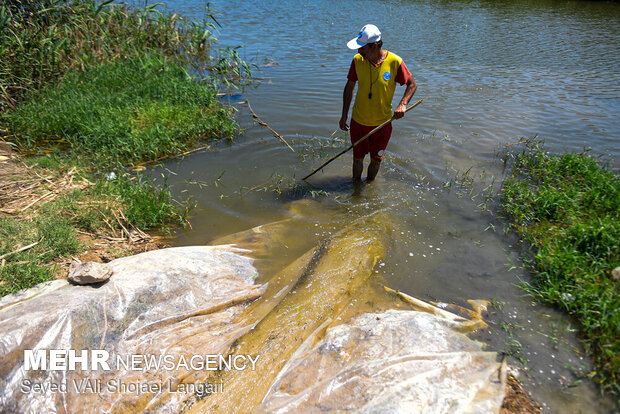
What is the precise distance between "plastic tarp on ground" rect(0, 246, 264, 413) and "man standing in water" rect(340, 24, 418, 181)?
2411 mm

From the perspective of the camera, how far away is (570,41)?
11.7 meters

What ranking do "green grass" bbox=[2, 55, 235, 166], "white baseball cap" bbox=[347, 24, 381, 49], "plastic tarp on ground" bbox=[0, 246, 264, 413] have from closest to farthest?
1. "plastic tarp on ground" bbox=[0, 246, 264, 413]
2. "white baseball cap" bbox=[347, 24, 381, 49]
3. "green grass" bbox=[2, 55, 235, 166]

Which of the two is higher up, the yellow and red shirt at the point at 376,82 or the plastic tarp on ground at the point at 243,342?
the yellow and red shirt at the point at 376,82

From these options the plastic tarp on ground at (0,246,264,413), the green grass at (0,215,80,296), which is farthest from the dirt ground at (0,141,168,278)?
the plastic tarp on ground at (0,246,264,413)

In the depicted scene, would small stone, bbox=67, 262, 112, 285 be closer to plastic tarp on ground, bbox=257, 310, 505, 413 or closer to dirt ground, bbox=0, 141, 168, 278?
dirt ground, bbox=0, 141, 168, 278

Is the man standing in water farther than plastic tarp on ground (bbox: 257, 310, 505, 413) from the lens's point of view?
Yes

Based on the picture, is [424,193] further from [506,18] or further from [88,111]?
[506,18]

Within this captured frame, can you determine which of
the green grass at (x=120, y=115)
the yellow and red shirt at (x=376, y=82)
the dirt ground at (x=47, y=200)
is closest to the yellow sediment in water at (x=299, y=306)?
the yellow and red shirt at (x=376, y=82)

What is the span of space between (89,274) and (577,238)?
13.1ft

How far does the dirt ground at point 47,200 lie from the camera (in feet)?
11.1

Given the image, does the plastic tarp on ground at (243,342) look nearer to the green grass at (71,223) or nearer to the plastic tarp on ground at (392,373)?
the plastic tarp on ground at (392,373)

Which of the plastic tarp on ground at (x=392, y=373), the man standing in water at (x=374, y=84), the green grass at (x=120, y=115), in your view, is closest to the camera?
the plastic tarp on ground at (x=392, y=373)

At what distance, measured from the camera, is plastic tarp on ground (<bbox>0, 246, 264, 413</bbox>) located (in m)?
2.15

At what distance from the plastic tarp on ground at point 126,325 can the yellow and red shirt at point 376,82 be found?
2436 millimetres
